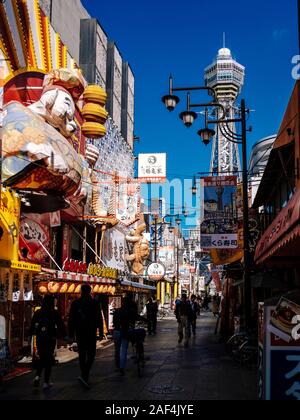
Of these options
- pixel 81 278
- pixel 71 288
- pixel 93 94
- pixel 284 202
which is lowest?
pixel 71 288

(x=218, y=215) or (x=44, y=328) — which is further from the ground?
(x=218, y=215)

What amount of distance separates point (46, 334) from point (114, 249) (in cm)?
2274

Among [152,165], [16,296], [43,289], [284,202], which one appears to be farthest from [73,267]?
[152,165]

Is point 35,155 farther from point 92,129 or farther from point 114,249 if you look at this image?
point 114,249

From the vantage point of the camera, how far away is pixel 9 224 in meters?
13.5

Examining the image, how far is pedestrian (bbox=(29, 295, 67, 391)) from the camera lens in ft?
31.7

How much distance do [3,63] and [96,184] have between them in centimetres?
1217

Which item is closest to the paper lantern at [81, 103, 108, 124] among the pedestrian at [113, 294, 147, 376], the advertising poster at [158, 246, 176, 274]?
the pedestrian at [113, 294, 147, 376]

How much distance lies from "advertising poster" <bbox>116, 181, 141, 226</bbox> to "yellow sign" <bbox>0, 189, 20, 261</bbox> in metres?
18.0

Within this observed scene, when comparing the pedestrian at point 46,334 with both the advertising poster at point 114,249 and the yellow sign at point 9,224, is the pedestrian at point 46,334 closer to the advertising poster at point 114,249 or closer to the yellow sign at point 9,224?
the yellow sign at point 9,224

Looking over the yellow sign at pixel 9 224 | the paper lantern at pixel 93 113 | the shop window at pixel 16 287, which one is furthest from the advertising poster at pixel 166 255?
the yellow sign at pixel 9 224

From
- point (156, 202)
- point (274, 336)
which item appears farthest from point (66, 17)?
point (156, 202)

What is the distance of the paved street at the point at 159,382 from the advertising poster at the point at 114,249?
1490 cm

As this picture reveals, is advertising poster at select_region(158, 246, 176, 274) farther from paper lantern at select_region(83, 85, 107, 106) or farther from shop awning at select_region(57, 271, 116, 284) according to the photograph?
paper lantern at select_region(83, 85, 107, 106)
